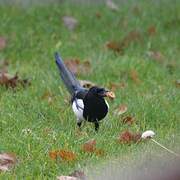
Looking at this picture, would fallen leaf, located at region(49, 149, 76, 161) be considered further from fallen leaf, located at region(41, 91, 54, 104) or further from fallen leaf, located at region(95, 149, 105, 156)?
fallen leaf, located at region(41, 91, 54, 104)

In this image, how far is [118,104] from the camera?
5621 millimetres

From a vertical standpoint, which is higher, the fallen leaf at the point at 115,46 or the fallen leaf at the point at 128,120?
the fallen leaf at the point at 128,120

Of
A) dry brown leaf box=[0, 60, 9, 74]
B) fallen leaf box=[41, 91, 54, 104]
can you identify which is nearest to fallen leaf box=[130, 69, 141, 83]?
fallen leaf box=[41, 91, 54, 104]

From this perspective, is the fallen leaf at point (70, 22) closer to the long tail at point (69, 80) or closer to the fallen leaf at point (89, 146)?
the long tail at point (69, 80)

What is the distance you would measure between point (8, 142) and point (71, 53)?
320cm

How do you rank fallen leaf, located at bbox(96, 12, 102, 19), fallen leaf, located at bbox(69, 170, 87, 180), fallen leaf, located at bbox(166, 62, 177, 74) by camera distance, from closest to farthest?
fallen leaf, located at bbox(69, 170, 87, 180) < fallen leaf, located at bbox(166, 62, 177, 74) < fallen leaf, located at bbox(96, 12, 102, 19)

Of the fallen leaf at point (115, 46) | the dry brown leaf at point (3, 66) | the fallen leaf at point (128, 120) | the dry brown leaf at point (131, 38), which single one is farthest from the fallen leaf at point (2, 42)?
the fallen leaf at point (128, 120)

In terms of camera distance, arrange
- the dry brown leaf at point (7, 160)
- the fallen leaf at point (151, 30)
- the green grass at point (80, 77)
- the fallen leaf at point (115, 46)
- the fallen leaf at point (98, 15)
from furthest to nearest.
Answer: the fallen leaf at point (98, 15), the fallen leaf at point (151, 30), the fallen leaf at point (115, 46), the green grass at point (80, 77), the dry brown leaf at point (7, 160)

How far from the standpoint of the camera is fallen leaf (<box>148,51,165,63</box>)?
294 inches

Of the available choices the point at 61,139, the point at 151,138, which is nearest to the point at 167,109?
the point at 151,138

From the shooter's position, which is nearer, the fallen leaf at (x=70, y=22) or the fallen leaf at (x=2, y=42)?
the fallen leaf at (x=2, y=42)

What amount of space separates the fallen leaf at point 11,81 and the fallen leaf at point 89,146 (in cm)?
195

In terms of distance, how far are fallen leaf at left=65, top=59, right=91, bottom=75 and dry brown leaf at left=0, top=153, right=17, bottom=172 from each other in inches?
106

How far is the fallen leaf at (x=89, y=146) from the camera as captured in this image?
423cm
